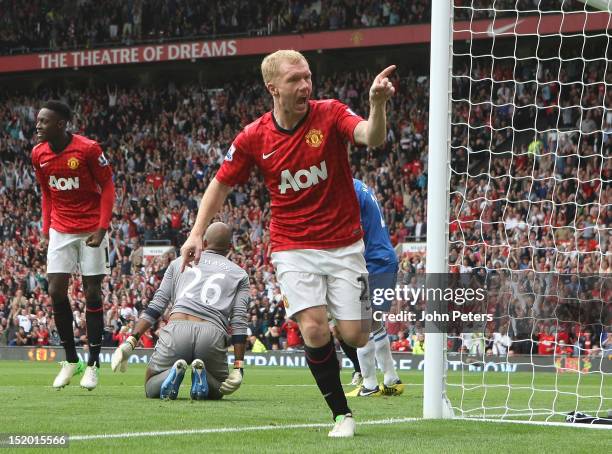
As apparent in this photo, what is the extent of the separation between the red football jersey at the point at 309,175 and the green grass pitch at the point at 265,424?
3.71 ft

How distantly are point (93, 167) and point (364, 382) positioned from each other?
3.19m

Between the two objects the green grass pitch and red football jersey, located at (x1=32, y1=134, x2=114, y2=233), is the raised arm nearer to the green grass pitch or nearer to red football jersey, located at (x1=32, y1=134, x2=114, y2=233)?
the green grass pitch

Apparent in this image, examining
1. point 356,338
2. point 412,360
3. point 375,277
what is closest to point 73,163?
point 375,277

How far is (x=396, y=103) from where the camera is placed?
97.4ft

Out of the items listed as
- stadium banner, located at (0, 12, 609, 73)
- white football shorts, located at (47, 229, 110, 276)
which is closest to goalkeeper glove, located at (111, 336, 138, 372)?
white football shorts, located at (47, 229, 110, 276)

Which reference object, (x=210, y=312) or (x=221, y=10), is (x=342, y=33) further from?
(x=210, y=312)

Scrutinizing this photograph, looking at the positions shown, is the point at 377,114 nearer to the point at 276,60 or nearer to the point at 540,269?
the point at 276,60

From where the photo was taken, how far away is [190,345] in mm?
8250

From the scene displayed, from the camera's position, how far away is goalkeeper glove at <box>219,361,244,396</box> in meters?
8.35

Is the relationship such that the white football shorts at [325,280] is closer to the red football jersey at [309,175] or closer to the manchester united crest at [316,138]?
the red football jersey at [309,175]

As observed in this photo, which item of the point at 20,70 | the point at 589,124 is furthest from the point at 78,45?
the point at 589,124

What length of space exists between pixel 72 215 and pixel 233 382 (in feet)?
8.29

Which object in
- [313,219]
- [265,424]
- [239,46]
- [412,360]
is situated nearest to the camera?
[313,219]

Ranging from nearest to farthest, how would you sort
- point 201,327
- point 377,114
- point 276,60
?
point 377,114
point 276,60
point 201,327
